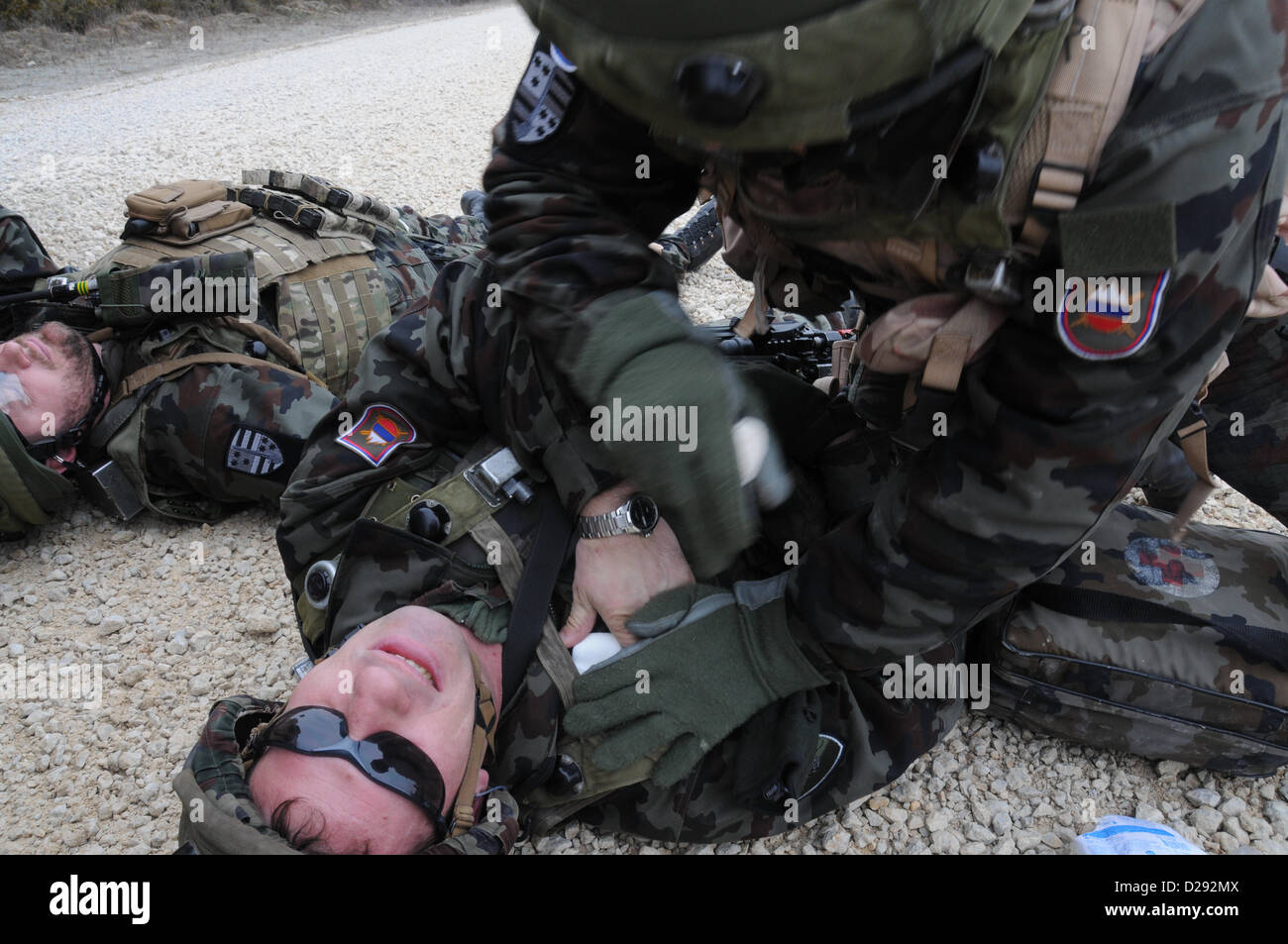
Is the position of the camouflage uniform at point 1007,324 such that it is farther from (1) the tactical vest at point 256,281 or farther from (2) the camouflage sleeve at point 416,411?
(1) the tactical vest at point 256,281

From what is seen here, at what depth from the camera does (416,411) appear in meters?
2.07

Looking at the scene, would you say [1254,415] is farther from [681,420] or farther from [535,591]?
[535,591]

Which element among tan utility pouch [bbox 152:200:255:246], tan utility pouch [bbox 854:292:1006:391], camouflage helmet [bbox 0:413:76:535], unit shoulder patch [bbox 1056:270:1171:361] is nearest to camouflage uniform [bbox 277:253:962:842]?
tan utility pouch [bbox 854:292:1006:391]

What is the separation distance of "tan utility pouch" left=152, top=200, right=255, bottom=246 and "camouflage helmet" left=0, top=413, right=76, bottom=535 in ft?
2.66

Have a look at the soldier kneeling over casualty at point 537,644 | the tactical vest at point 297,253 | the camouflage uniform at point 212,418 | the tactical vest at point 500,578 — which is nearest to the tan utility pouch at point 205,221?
the tactical vest at point 297,253

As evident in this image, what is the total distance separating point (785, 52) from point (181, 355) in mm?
2575

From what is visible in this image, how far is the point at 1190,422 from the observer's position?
1862mm

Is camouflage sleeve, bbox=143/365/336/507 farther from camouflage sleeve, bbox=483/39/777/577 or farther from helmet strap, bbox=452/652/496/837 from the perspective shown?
helmet strap, bbox=452/652/496/837

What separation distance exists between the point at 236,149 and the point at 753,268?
182 inches

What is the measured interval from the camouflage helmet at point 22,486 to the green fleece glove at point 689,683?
6.72 ft

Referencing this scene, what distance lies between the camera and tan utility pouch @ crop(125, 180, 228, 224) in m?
3.07

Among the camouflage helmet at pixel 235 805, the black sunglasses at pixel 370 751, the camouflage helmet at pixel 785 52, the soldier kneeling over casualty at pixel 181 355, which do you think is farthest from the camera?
the soldier kneeling over casualty at pixel 181 355

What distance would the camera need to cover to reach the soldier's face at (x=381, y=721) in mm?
1516
